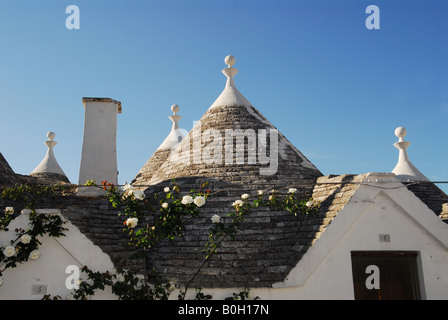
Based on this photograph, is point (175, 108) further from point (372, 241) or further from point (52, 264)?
point (372, 241)

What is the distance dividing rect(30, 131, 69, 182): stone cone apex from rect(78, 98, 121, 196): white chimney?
24.5ft

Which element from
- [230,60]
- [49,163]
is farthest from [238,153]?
[49,163]

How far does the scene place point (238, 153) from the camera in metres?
9.95

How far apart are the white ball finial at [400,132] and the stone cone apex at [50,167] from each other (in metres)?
13.2

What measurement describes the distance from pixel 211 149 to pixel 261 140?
1.19m

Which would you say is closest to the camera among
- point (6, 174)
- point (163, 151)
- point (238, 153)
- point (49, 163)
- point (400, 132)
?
point (6, 174)

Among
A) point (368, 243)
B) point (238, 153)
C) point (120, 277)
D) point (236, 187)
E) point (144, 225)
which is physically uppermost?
point (238, 153)

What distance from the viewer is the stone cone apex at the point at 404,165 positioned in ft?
45.6

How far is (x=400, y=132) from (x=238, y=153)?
22.1ft

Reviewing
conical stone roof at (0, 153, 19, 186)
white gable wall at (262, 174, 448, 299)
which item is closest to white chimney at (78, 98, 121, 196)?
conical stone roof at (0, 153, 19, 186)

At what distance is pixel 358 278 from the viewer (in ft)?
25.6

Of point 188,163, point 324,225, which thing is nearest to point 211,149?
point 188,163

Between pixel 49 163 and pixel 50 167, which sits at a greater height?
pixel 49 163
